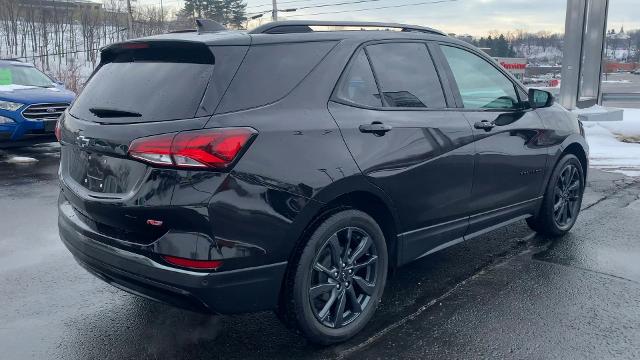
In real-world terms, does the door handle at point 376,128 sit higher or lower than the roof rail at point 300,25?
lower

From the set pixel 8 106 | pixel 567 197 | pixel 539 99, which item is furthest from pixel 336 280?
pixel 8 106

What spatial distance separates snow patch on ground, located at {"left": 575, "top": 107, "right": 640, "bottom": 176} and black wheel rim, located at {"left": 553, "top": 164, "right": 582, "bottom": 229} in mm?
3564

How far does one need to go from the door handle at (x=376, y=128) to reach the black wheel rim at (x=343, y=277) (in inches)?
22.2

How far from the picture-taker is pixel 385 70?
3.58 m

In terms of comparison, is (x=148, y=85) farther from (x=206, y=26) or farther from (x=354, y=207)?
(x=354, y=207)

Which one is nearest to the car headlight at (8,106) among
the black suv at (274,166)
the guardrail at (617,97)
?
the black suv at (274,166)

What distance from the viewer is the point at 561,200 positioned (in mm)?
5289

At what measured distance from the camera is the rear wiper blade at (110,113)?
295 cm

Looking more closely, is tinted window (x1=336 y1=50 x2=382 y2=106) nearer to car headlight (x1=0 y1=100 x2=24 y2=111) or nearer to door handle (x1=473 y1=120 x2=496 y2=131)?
door handle (x1=473 y1=120 x2=496 y2=131)

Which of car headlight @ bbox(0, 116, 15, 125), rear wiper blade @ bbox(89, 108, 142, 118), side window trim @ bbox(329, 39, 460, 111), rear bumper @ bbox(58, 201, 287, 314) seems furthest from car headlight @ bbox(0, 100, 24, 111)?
side window trim @ bbox(329, 39, 460, 111)

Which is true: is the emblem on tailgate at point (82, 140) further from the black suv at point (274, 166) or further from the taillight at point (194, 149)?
the taillight at point (194, 149)

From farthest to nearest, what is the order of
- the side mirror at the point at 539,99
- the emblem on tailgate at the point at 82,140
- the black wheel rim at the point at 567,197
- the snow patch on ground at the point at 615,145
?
the snow patch on ground at the point at 615,145 → the black wheel rim at the point at 567,197 → the side mirror at the point at 539,99 → the emblem on tailgate at the point at 82,140

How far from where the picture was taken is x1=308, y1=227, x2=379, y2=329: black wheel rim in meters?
3.13

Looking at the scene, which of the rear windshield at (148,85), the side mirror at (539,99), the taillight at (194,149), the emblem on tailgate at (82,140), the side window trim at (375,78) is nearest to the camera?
the taillight at (194,149)
